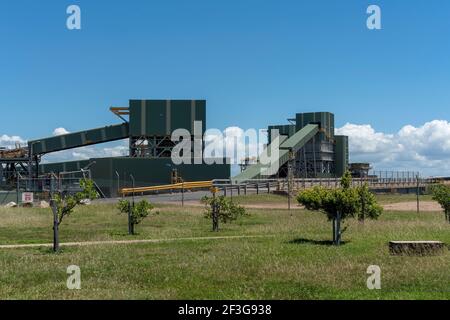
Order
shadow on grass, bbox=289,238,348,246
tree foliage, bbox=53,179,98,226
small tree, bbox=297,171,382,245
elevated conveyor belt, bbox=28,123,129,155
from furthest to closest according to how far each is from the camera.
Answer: elevated conveyor belt, bbox=28,123,129,155, tree foliage, bbox=53,179,98,226, small tree, bbox=297,171,382,245, shadow on grass, bbox=289,238,348,246

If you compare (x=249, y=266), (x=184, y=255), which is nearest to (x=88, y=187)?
(x=184, y=255)

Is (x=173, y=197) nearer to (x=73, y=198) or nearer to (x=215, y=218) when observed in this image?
(x=215, y=218)

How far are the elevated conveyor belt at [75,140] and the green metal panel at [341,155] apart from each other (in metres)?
33.7

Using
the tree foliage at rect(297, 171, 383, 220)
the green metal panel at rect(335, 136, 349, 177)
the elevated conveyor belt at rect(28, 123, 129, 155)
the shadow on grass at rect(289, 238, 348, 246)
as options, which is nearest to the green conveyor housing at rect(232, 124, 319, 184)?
the green metal panel at rect(335, 136, 349, 177)

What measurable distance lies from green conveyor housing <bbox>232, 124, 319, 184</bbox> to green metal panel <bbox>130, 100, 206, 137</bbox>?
8.83 m

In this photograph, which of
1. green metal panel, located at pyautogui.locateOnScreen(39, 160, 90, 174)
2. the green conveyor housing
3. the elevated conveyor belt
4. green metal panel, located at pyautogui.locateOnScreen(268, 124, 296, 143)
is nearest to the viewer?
the elevated conveyor belt

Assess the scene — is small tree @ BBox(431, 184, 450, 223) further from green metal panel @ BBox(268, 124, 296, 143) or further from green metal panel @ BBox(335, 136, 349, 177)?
green metal panel @ BBox(335, 136, 349, 177)

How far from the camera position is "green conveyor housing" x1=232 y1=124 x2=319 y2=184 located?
74.3 m

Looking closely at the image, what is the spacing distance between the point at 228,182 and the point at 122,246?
46.7 meters

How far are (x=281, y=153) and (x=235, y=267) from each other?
62611 mm

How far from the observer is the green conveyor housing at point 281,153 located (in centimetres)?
7428

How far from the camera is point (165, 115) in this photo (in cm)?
7100

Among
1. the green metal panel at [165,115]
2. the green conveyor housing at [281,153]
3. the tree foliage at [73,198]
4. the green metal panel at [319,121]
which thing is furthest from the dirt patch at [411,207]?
the green metal panel at [319,121]
